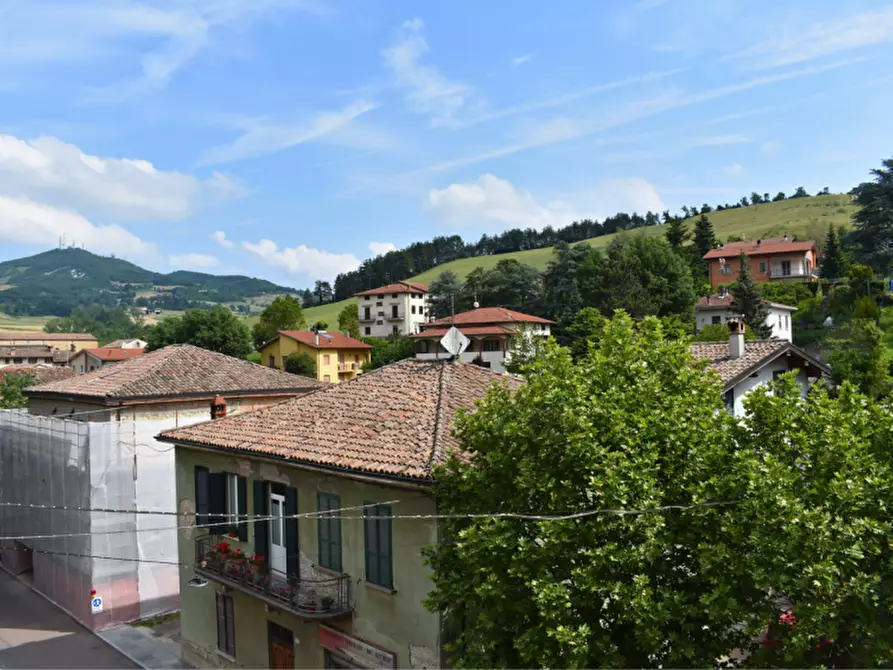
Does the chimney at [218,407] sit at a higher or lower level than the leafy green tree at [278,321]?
lower

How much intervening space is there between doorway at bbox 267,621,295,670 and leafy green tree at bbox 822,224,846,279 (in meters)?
72.3

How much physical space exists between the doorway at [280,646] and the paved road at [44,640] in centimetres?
620

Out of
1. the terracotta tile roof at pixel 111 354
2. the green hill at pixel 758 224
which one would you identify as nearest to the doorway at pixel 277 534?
the terracotta tile roof at pixel 111 354

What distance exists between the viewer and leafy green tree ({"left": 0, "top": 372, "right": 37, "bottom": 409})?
43753 millimetres

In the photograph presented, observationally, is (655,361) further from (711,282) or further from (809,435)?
(711,282)

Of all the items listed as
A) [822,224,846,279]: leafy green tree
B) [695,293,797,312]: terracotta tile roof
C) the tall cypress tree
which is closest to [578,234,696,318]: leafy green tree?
[695,293,797,312]: terracotta tile roof

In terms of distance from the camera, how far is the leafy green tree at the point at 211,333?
74.8m

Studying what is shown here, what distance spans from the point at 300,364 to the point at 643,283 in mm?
35773

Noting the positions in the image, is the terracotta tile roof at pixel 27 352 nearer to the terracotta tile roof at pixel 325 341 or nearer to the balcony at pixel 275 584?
the terracotta tile roof at pixel 325 341

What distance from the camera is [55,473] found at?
2541 cm

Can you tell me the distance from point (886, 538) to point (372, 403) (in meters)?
10.4

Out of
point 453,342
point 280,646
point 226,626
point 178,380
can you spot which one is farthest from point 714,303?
point 280,646

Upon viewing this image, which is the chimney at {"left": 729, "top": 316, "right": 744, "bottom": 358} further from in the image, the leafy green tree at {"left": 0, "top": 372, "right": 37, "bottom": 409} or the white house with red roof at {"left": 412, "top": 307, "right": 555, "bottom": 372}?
the white house with red roof at {"left": 412, "top": 307, "right": 555, "bottom": 372}

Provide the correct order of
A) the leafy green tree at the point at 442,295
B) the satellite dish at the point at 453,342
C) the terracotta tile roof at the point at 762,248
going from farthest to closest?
1. the leafy green tree at the point at 442,295
2. the terracotta tile roof at the point at 762,248
3. the satellite dish at the point at 453,342
